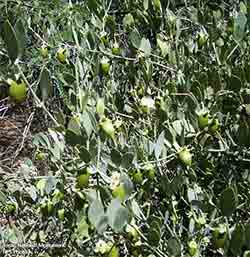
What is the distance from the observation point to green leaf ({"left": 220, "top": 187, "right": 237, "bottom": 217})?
2.97 feet

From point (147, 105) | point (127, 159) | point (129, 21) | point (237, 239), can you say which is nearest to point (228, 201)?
point (237, 239)

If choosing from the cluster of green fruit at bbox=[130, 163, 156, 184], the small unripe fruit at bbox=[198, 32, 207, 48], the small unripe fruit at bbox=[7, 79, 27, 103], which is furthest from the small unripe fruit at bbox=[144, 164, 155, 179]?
the small unripe fruit at bbox=[198, 32, 207, 48]

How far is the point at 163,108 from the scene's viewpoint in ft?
3.57

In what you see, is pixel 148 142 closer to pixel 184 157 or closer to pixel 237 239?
pixel 184 157

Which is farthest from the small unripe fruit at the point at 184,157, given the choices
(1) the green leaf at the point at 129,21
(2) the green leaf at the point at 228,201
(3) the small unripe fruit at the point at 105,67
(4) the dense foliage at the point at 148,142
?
(1) the green leaf at the point at 129,21

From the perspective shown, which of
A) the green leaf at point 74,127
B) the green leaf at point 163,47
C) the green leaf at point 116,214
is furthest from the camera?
the green leaf at point 163,47

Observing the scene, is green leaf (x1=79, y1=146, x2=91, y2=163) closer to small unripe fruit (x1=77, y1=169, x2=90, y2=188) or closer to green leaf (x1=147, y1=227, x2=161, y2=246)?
small unripe fruit (x1=77, y1=169, x2=90, y2=188)

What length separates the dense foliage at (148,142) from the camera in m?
0.94

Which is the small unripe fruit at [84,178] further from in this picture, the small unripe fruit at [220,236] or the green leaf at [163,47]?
the green leaf at [163,47]

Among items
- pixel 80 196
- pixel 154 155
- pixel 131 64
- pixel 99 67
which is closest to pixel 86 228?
pixel 80 196

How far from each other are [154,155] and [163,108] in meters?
0.09

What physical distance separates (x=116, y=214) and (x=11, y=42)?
27 centimetres

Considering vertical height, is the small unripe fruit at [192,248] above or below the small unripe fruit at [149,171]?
below

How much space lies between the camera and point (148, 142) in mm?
1088
